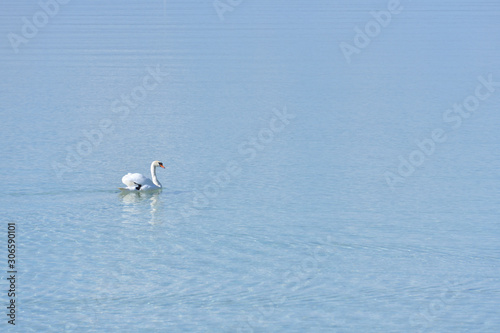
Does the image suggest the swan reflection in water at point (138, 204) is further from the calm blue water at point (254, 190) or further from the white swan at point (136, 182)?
the white swan at point (136, 182)

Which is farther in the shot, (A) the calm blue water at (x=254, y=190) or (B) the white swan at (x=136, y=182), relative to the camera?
(B) the white swan at (x=136, y=182)

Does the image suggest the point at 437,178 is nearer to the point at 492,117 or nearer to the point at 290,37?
the point at 492,117

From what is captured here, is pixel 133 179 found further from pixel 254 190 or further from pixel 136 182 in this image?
pixel 254 190

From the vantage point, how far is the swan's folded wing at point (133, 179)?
21938 millimetres

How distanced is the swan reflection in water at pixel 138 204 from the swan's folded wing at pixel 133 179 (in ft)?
1.23

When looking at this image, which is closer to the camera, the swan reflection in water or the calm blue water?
the calm blue water

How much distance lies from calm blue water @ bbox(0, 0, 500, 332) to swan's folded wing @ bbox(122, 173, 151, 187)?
15.2 inches

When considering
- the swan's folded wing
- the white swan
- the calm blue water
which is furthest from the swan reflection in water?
Result: the swan's folded wing

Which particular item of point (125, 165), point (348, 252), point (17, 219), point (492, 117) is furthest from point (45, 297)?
point (492, 117)

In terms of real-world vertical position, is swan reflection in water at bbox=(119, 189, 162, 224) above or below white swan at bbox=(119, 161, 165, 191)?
below

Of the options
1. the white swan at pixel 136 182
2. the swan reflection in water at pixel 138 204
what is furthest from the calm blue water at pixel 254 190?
the white swan at pixel 136 182

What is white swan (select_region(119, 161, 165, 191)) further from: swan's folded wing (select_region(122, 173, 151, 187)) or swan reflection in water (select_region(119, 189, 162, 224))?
swan reflection in water (select_region(119, 189, 162, 224))

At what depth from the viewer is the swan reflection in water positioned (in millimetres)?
20486

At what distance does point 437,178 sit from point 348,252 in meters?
6.73
